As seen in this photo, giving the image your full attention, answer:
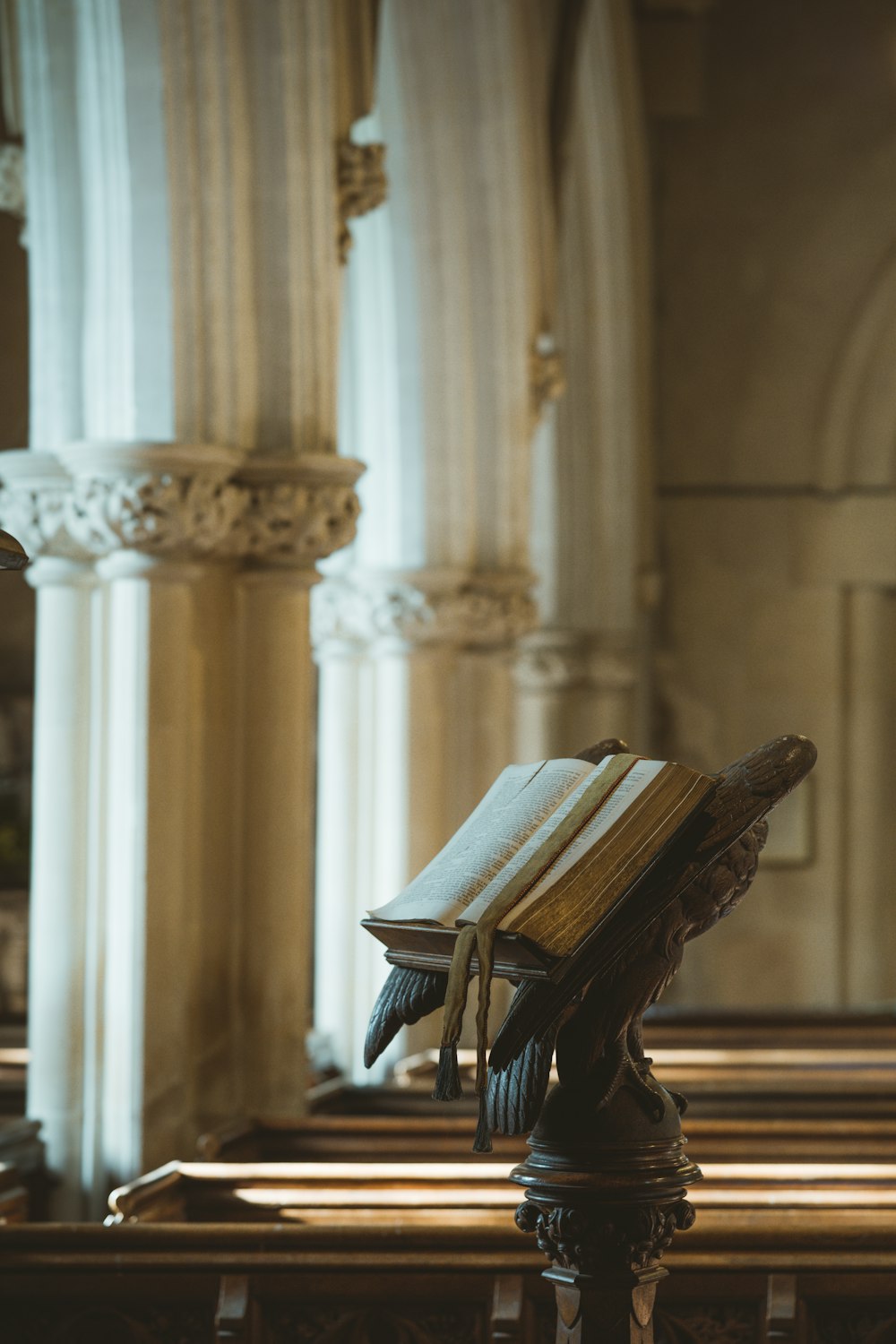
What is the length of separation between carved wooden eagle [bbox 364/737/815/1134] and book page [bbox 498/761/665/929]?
77 millimetres

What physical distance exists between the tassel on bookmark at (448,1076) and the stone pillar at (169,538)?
2840 mm

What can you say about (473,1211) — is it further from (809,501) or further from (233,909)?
(809,501)

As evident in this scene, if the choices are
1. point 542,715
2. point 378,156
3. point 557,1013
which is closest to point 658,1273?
point 557,1013

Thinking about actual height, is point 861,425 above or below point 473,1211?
above

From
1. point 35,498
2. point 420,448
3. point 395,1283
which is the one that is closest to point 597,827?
point 395,1283

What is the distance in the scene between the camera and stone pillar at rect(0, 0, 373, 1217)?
5.07m

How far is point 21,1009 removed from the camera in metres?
9.73

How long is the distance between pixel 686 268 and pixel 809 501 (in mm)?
1614

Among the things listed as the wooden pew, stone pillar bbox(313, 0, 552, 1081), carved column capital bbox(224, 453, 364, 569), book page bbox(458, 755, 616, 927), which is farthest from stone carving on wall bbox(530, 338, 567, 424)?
book page bbox(458, 755, 616, 927)

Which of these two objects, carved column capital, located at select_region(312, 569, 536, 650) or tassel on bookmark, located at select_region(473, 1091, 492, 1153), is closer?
tassel on bookmark, located at select_region(473, 1091, 492, 1153)

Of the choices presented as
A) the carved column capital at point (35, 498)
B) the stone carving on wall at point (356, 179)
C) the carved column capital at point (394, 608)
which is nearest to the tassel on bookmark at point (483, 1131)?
the carved column capital at point (35, 498)

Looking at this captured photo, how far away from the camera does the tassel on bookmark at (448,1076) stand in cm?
229

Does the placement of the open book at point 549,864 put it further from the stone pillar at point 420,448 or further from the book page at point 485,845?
the stone pillar at point 420,448

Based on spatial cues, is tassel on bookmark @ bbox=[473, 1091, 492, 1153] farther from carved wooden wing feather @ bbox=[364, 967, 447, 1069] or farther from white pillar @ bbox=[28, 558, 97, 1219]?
white pillar @ bbox=[28, 558, 97, 1219]
